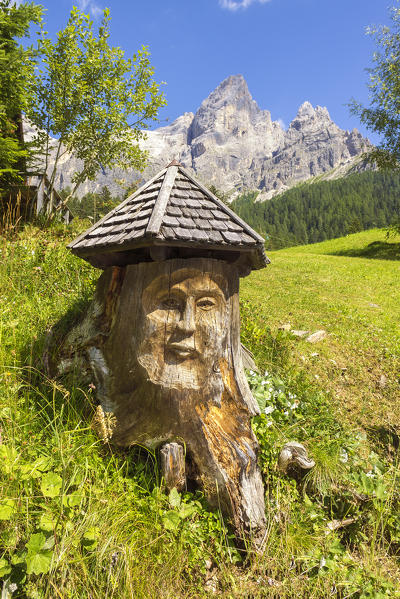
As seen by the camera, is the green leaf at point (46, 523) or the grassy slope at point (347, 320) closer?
the green leaf at point (46, 523)

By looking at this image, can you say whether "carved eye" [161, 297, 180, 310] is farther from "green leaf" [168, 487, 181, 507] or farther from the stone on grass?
the stone on grass

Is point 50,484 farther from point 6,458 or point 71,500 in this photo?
point 6,458

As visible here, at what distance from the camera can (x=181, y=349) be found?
103 inches

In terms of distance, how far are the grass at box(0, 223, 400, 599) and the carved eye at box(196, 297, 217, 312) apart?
→ 1.24m

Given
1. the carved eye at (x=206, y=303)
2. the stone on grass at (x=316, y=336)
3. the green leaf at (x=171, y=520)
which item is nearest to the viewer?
the green leaf at (x=171, y=520)

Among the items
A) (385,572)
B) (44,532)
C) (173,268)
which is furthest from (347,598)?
(173,268)

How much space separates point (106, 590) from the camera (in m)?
1.88

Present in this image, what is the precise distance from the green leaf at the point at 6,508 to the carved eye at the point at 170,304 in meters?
1.59

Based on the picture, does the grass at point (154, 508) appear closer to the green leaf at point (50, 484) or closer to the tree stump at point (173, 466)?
the green leaf at point (50, 484)

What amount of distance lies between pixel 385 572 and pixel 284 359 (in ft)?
8.46

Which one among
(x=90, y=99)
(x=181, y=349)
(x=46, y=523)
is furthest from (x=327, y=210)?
(x=46, y=523)

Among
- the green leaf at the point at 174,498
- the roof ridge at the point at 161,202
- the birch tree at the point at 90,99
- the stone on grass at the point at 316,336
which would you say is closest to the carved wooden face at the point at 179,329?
the roof ridge at the point at 161,202

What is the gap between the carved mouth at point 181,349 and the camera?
2.59 metres

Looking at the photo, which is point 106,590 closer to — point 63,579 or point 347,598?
point 63,579
